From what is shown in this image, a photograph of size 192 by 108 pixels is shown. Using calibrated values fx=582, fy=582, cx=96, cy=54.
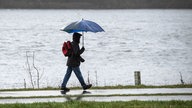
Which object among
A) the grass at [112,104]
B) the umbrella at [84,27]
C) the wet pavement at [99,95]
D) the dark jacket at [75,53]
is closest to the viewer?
the grass at [112,104]

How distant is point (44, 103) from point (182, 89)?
5403 mm

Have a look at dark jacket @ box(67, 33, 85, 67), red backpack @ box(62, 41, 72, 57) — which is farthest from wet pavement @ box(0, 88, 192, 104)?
red backpack @ box(62, 41, 72, 57)

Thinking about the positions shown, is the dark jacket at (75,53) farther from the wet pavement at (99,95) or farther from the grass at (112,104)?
the grass at (112,104)

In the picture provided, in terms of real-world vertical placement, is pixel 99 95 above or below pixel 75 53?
below

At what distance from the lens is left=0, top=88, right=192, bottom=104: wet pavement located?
1709cm

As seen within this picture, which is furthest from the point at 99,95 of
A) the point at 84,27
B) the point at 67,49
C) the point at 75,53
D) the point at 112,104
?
the point at 84,27

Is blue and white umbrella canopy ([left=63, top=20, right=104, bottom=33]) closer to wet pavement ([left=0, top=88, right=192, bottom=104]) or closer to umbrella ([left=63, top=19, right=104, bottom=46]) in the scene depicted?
umbrella ([left=63, top=19, right=104, bottom=46])

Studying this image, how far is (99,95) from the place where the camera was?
17766mm

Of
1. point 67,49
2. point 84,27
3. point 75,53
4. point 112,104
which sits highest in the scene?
point 84,27

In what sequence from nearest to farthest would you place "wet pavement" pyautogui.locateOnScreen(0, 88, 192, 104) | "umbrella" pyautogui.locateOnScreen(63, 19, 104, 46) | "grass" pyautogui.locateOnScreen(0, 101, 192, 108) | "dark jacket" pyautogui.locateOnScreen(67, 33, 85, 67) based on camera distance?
"grass" pyautogui.locateOnScreen(0, 101, 192, 108), "wet pavement" pyautogui.locateOnScreen(0, 88, 192, 104), "umbrella" pyautogui.locateOnScreen(63, 19, 104, 46), "dark jacket" pyautogui.locateOnScreen(67, 33, 85, 67)

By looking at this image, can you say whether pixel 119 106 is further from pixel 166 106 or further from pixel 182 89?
pixel 182 89

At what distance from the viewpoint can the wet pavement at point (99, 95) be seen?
17.1 meters

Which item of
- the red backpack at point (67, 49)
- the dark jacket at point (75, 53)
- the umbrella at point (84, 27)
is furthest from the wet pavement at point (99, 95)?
the umbrella at point (84, 27)

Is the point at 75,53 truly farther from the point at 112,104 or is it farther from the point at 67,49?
the point at 112,104
